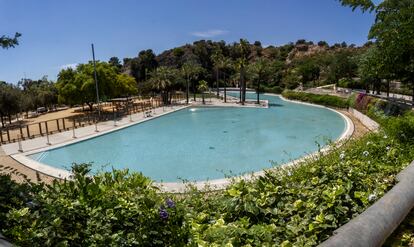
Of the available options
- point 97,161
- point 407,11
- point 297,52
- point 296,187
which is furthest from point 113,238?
point 297,52

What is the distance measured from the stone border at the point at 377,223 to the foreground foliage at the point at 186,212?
0.59 m

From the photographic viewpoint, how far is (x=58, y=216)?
9.31ft

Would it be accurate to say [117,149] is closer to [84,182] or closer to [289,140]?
[289,140]

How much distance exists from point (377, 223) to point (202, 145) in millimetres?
20731

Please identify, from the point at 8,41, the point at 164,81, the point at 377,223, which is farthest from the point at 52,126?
the point at 377,223

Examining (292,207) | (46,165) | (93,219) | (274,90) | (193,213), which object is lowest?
(46,165)

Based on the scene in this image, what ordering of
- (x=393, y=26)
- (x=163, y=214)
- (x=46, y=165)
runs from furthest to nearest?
1. (x=46, y=165)
2. (x=393, y=26)
3. (x=163, y=214)

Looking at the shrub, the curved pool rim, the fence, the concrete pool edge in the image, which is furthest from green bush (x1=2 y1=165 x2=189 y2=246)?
the shrub

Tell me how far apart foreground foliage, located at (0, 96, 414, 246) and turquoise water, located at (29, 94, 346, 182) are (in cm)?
849

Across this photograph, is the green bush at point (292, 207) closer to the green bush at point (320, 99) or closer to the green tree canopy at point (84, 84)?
the green tree canopy at point (84, 84)

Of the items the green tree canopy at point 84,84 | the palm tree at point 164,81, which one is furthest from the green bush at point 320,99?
the green tree canopy at point 84,84

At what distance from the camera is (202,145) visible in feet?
74.7

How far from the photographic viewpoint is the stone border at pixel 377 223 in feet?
6.18

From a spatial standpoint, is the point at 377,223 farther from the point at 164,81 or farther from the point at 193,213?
the point at 164,81
